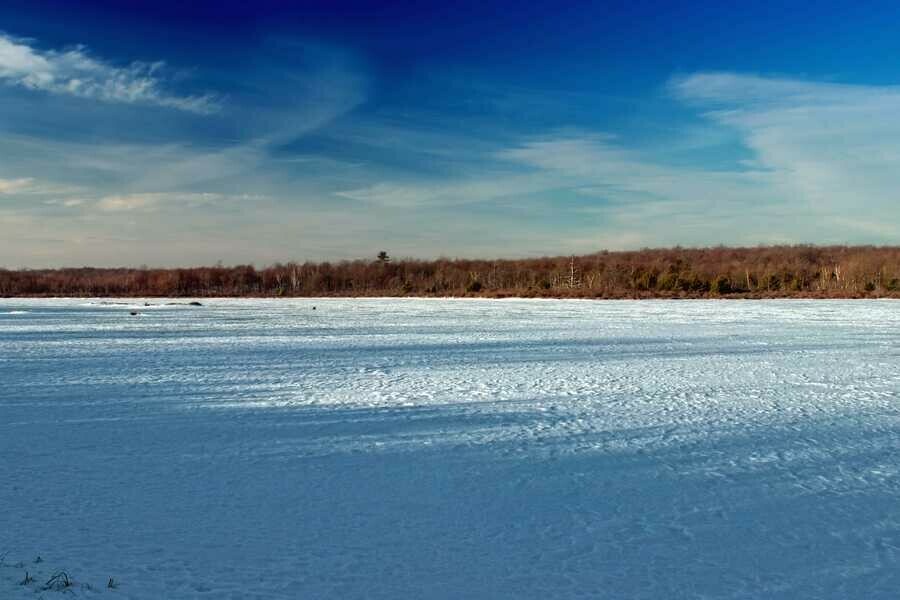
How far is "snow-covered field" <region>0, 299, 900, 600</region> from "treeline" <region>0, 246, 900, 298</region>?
1455 inches

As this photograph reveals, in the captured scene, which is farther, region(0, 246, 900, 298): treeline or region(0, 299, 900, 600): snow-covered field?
region(0, 246, 900, 298): treeline

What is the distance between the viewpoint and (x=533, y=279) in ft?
215

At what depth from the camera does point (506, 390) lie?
9.76 m

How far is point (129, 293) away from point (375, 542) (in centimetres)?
6258

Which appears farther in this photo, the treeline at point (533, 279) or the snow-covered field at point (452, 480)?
the treeline at point (533, 279)

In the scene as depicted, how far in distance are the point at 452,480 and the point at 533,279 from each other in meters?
60.2

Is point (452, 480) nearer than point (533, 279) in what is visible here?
Yes

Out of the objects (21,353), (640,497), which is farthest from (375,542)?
(21,353)

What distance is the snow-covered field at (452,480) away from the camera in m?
4.04

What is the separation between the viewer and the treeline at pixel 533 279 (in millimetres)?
50250

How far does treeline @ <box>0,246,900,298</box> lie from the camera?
165 feet

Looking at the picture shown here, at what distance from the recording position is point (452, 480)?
575cm

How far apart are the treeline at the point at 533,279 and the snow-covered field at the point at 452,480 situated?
121ft

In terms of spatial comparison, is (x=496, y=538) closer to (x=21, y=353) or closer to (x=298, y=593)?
(x=298, y=593)
